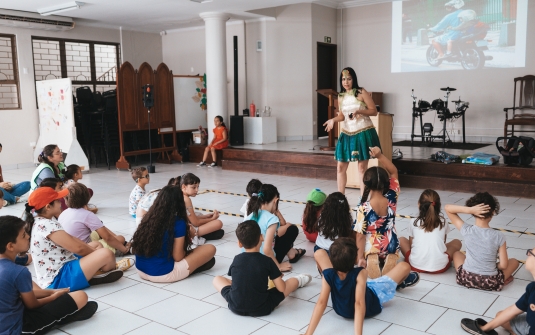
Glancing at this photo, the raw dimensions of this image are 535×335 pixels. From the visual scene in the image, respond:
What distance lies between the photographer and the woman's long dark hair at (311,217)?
4117 mm

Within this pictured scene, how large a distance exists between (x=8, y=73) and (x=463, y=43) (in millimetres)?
8881

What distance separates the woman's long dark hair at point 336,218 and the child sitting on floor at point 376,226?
145mm

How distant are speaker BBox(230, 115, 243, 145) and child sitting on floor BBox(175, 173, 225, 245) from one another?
566 cm

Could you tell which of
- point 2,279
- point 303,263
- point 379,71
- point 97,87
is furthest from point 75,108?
point 2,279

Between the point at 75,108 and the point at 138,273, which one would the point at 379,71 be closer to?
the point at 75,108

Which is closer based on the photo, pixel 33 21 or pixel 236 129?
pixel 33 21

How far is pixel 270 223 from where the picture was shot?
3533mm

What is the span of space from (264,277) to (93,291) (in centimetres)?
136

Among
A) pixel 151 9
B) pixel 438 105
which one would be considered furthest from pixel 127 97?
pixel 438 105

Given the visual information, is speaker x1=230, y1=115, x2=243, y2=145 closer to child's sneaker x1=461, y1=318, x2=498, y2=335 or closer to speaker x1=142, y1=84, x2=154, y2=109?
speaker x1=142, y1=84, x2=154, y2=109

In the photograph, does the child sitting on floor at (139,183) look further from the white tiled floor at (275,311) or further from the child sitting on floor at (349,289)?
the child sitting on floor at (349,289)

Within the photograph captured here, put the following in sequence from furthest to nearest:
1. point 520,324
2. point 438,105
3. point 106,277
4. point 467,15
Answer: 1. point 467,15
2. point 438,105
3. point 106,277
4. point 520,324

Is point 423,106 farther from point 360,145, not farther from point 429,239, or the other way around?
point 429,239

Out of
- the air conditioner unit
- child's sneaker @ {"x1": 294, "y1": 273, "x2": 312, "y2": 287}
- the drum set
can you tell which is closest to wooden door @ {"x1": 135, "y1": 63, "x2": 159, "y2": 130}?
the air conditioner unit
